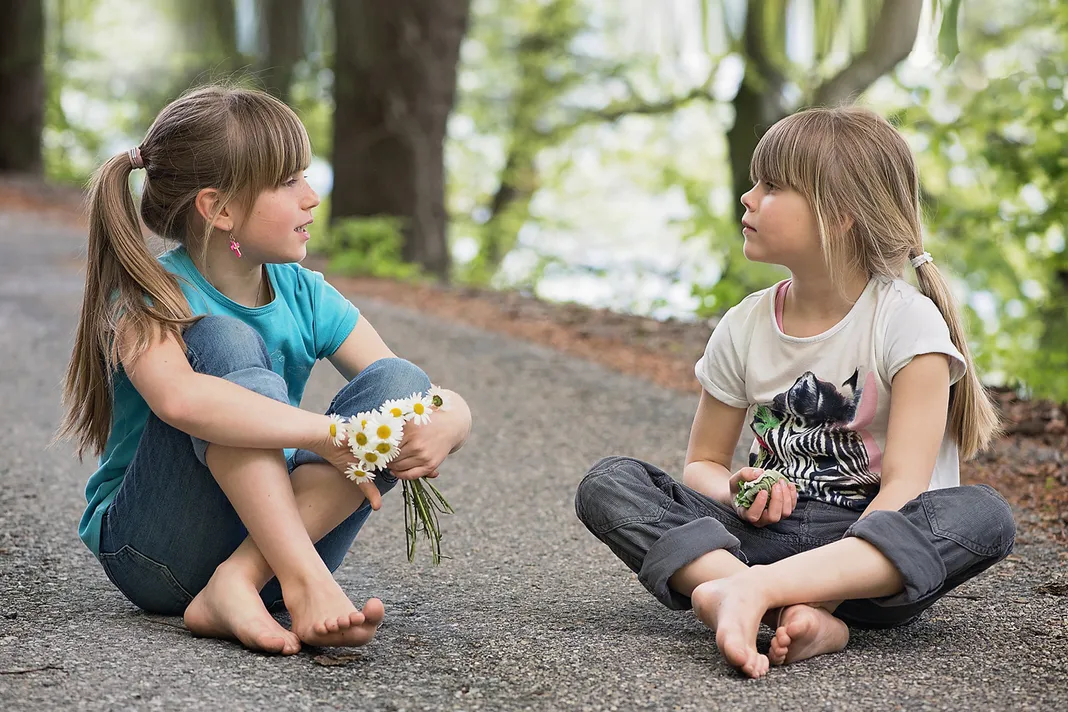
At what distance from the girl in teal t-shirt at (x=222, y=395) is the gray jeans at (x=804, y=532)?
0.30 meters

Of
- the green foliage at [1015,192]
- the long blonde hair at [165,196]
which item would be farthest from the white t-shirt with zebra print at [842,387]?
the green foliage at [1015,192]

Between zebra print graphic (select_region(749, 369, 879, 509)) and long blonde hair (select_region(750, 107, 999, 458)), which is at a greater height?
long blonde hair (select_region(750, 107, 999, 458))

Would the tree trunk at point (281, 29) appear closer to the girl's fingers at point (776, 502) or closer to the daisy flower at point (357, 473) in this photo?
the daisy flower at point (357, 473)

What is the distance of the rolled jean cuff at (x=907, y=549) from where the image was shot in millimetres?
1704

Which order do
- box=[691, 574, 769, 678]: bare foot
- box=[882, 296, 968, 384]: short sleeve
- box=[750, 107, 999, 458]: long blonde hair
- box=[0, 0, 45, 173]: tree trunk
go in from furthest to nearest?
box=[0, 0, 45, 173]: tree trunk, box=[750, 107, 999, 458]: long blonde hair, box=[882, 296, 968, 384]: short sleeve, box=[691, 574, 769, 678]: bare foot

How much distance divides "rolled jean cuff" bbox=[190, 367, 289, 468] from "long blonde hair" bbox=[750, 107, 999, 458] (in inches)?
35.8

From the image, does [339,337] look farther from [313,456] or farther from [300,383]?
[313,456]

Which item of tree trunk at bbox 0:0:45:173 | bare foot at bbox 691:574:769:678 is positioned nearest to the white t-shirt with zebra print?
bare foot at bbox 691:574:769:678

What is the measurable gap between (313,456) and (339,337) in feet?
0.94

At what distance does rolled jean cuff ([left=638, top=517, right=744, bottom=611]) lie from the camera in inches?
71.4

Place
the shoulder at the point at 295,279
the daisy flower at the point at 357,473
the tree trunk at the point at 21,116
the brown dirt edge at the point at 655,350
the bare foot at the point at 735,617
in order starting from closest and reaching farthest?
1. the bare foot at the point at 735,617
2. the daisy flower at the point at 357,473
3. the shoulder at the point at 295,279
4. the brown dirt edge at the point at 655,350
5. the tree trunk at the point at 21,116

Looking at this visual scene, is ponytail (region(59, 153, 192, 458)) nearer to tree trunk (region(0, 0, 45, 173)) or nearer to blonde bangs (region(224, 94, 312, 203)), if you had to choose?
blonde bangs (region(224, 94, 312, 203))

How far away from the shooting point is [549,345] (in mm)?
4965

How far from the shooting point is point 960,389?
6.43ft
